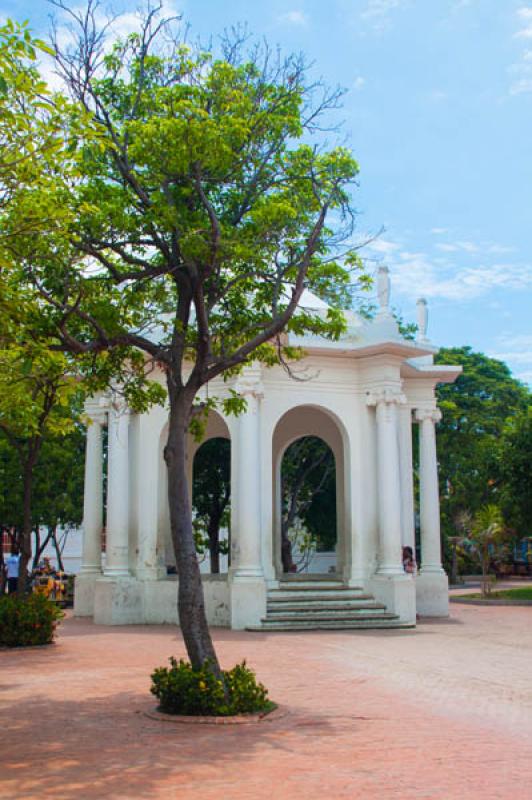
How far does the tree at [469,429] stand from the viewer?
38750mm

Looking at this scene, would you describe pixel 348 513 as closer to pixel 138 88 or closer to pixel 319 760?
pixel 138 88

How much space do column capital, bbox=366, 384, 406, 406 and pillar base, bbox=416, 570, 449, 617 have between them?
468cm

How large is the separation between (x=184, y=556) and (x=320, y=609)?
9.76 meters

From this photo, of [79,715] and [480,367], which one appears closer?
[79,715]

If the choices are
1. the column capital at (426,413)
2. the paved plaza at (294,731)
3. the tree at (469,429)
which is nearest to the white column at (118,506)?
the paved plaza at (294,731)

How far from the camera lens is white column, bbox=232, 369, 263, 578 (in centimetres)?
1859

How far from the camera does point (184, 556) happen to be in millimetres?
9562

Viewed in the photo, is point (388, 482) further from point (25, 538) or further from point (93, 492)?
point (25, 538)

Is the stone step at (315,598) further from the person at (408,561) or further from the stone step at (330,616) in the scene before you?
the person at (408,561)

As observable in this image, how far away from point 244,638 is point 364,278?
25.3 ft

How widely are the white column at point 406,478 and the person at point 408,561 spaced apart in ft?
2.93

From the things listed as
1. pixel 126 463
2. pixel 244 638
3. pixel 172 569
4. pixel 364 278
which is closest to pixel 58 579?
pixel 172 569

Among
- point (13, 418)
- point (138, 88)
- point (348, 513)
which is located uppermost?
point (138, 88)

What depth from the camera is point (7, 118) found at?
25.5ft
